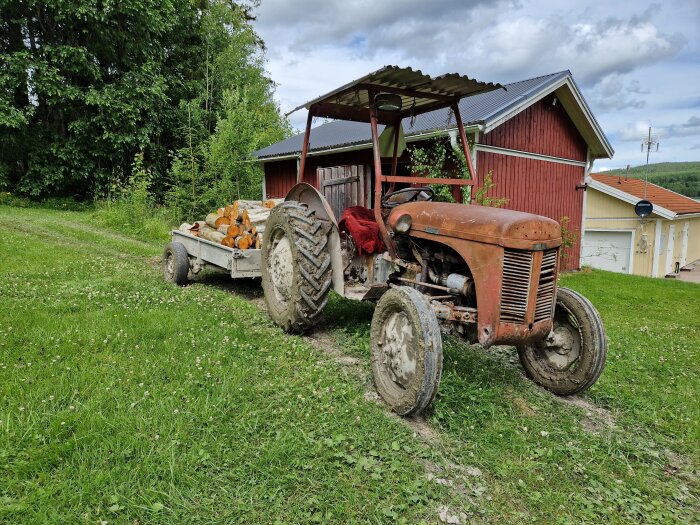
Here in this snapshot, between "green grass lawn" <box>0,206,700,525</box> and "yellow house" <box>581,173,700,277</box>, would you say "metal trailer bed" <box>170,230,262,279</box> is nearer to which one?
"green grass lawn" <box>0,206,700,525</box>

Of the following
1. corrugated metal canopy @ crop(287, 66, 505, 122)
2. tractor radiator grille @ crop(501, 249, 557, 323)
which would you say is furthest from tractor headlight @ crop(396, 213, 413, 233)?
corrugated metal canopy @ crop(287, 66, 505, 122)

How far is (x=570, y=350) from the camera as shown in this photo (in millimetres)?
3623

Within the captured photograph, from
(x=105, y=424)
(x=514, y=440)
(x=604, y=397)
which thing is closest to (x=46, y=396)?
(x=105, y=424)

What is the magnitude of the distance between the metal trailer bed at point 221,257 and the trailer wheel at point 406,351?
2369mm

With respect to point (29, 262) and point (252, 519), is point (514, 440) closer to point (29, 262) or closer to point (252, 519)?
point (252, 519)

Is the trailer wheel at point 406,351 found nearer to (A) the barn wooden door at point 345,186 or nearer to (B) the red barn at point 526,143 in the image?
(A) the barn wooden door at point 345,186

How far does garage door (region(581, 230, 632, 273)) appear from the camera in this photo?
18.2m

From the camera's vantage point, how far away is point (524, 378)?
3.89 metres

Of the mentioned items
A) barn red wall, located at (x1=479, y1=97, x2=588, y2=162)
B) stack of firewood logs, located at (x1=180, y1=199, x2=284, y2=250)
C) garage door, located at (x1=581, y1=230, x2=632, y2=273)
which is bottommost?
garage door, located at (x1=581, y1=230, x2=632, y2=273)

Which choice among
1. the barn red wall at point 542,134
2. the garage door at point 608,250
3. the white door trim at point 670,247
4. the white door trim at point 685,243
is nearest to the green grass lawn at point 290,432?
the barn red wall at point 542,134

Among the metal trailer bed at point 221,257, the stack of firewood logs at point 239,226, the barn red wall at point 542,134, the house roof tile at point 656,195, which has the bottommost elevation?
the metal trailer bed at point 221,257

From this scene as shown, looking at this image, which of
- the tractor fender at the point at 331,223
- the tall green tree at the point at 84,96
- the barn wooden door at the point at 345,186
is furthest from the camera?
the tall green tree at the point at 84,96

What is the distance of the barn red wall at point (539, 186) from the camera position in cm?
1056

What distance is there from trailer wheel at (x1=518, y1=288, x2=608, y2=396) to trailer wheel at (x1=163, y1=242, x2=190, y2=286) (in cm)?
439
